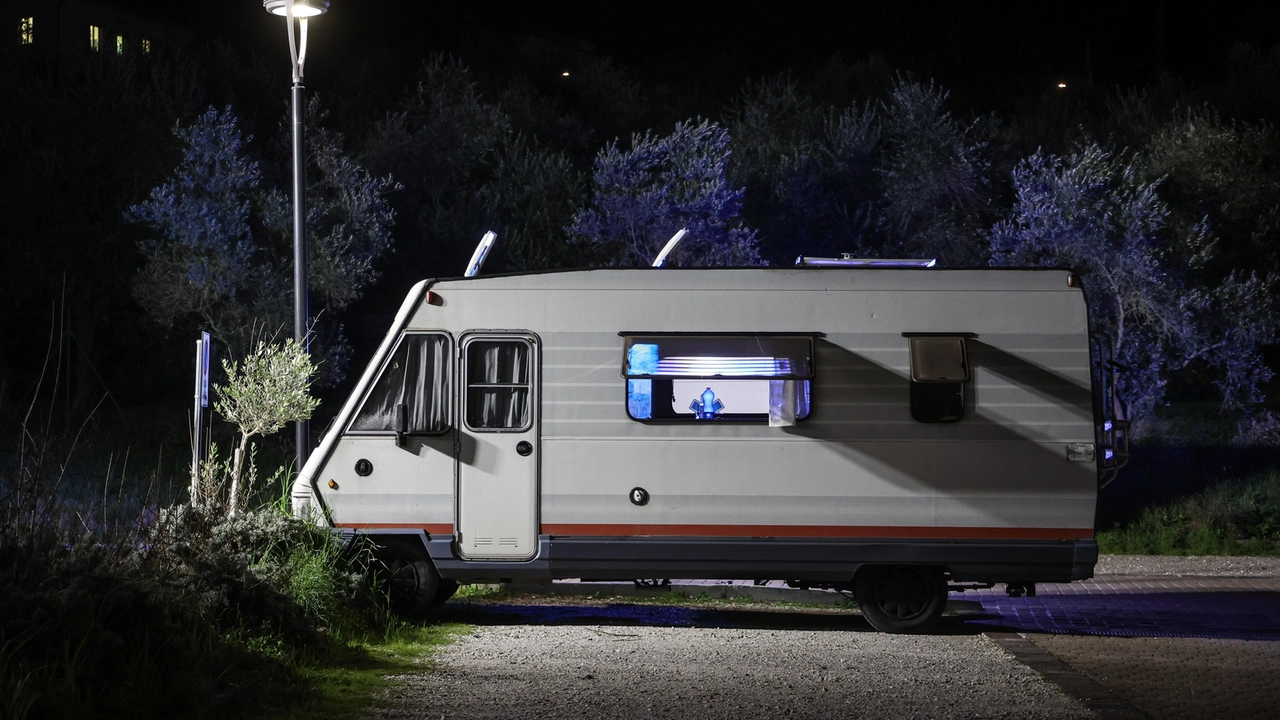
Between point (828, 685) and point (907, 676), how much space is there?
62 cm

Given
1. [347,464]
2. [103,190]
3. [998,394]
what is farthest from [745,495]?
[103,190]

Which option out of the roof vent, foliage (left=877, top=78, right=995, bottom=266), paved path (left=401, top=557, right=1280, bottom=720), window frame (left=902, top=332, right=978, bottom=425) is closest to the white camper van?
window frame (left=902, top=332, right=978, bottom=425)

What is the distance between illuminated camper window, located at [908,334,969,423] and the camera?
10.3 metres

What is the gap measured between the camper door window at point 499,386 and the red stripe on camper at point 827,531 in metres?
0.99

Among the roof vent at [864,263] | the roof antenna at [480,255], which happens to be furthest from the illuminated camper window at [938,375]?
the roof antenna at [480,255]

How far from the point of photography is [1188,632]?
1077 centimetres

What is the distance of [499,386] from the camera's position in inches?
412

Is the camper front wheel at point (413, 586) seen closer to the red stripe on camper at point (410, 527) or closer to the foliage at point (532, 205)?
the red stripe on camper at point (410, 527)

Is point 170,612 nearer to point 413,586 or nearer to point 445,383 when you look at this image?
point 413,586

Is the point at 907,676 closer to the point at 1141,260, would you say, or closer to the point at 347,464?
the point at 347,464

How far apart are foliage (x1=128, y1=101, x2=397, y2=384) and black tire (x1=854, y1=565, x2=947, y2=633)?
14192mm

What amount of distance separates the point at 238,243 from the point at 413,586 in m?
13.2

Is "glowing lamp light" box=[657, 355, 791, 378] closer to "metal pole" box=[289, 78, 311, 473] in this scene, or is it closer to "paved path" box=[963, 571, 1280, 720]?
"paved path" box=[963, 571, 1280, 720]

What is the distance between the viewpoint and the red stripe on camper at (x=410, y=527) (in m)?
10.4
